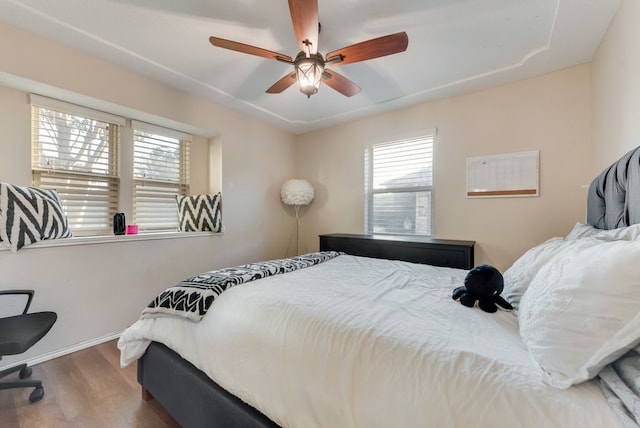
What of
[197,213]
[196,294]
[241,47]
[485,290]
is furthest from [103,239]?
[485,290]

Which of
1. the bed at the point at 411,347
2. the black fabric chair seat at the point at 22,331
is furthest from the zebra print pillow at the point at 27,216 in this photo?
the bed at the point at 411,347

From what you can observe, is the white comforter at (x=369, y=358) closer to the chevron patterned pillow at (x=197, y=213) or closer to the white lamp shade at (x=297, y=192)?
the chevron patterned pillow at (x=197, y=213)

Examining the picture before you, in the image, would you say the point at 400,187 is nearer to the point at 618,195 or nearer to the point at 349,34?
the point at 349,34

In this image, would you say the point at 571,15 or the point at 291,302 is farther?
the point at 571,15

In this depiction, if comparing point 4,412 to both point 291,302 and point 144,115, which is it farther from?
point 144,115

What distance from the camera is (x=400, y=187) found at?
10.7 ft

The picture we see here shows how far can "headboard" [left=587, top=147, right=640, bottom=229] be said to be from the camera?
109 cm

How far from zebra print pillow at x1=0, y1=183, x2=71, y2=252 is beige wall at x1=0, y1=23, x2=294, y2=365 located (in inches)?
4.8

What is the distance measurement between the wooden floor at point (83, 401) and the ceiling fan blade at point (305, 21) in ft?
7.65

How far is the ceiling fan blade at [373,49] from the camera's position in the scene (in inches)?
61.4

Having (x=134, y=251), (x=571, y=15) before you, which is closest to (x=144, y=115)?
(x=134, y=251)

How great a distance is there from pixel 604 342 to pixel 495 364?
241mm

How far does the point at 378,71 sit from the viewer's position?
2.41 meters

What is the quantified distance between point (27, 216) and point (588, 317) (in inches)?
119
